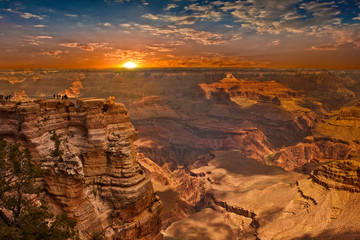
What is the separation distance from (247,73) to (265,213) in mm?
113221

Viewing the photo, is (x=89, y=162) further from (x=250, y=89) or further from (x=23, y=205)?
(x=250, y=89)

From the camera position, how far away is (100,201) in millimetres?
16531

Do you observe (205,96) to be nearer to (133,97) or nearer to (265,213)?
(133,97)

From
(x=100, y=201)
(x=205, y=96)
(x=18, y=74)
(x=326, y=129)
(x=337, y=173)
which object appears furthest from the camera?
(x=205, y=96)

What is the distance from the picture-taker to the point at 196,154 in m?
76.6

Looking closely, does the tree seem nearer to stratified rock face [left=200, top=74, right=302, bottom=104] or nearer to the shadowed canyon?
the shadowed canyon

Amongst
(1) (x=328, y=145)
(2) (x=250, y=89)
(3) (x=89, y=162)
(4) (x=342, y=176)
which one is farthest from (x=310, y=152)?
(3) (x=89, y=162)

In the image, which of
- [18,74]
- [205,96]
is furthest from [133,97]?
[18,74]

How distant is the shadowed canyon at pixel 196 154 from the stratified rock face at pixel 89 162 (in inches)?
3.0

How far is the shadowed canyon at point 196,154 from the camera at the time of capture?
15.8 meters

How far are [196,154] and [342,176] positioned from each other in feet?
158

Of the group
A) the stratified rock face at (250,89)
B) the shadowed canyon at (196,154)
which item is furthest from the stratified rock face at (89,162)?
the stratified rock face at (250,89)

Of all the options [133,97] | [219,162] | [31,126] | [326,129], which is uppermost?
[31,126]

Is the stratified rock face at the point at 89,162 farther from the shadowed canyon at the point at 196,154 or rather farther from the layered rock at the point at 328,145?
the layered rock at the point at 328,145
